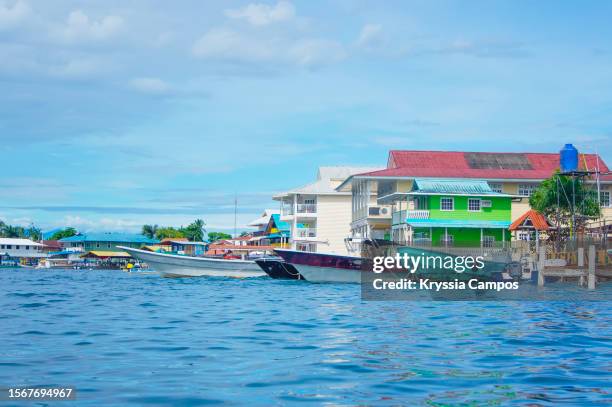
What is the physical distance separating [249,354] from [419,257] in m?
22.5

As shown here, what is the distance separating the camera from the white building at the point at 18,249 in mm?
109812

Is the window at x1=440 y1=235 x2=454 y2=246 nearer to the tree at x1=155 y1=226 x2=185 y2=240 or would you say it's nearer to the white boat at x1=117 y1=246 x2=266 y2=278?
the white boat at x1=117 y1=246 x2=266 y2=278

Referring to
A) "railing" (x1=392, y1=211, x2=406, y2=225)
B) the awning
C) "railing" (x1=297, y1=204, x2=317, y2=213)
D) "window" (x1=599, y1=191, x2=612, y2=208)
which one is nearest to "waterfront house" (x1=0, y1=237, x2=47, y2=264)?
the awning

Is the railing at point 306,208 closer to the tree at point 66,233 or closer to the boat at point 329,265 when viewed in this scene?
the boat at point 329,265

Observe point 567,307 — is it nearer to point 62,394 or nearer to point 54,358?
point 54,358

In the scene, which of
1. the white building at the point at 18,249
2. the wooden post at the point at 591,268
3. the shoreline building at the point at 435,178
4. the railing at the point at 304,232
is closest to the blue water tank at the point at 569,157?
the shoreline building at the point at 435,178

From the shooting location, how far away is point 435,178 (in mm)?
51406

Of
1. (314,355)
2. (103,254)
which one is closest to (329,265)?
(314,355)

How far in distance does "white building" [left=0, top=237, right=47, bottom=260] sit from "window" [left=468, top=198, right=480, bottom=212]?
258ft

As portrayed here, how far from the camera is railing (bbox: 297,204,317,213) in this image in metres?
63.0

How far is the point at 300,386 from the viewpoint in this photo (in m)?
8.91

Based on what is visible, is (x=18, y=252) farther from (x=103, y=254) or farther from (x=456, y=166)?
(x=456, y=166)

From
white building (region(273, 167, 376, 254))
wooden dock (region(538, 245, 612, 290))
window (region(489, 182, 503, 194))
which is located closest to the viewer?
wooden dock (region(538, 245, 612, 290))

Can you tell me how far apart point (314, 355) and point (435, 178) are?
41.2 metres
